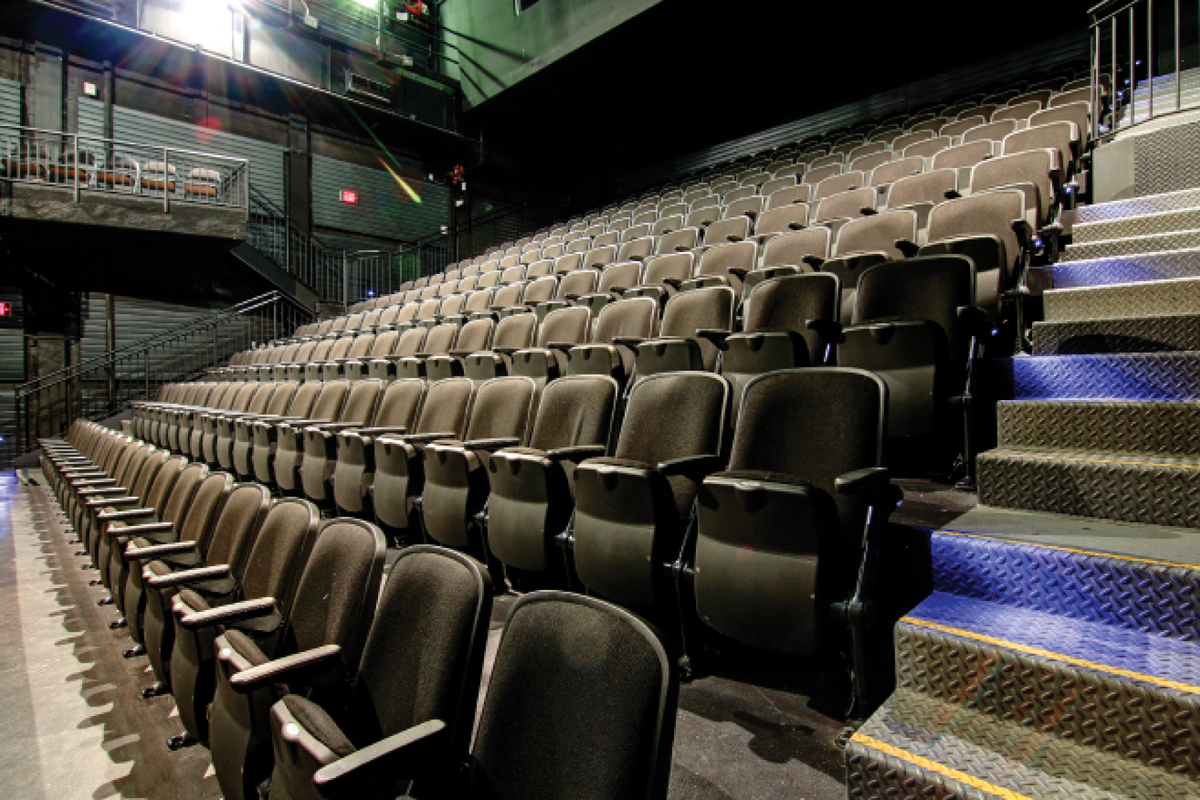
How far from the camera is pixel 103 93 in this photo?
6480 millimetres

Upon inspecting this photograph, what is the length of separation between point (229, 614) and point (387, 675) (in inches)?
15.4

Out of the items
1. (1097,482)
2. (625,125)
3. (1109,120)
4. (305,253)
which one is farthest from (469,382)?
(625,125)

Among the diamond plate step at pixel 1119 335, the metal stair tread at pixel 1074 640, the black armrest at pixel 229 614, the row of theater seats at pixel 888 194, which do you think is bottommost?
the black armrest at pixel 229 614

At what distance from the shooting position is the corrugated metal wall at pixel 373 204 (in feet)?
25.9

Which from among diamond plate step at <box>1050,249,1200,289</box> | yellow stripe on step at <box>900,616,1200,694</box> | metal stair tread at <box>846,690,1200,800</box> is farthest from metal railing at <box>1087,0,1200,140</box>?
metal stair tread at <box>846,690,1200,800</box>

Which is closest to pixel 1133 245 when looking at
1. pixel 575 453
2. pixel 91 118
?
pixel 575 453

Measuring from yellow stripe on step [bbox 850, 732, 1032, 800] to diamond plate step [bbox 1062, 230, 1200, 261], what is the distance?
6.39 feet

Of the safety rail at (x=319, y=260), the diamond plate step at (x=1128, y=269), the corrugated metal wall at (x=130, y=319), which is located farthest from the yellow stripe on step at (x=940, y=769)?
the corrugated metal wall at (x=130, y=319)

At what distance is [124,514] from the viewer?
1815 mm

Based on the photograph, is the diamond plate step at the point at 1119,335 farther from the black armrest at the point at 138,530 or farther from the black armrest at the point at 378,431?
the black armrest at the point at 138,530

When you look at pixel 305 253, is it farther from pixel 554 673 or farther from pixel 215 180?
pixel 554 673

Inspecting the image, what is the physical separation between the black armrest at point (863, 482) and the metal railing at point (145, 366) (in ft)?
21.7

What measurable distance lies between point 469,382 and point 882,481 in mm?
1628

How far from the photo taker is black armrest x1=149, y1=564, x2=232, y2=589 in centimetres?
123
